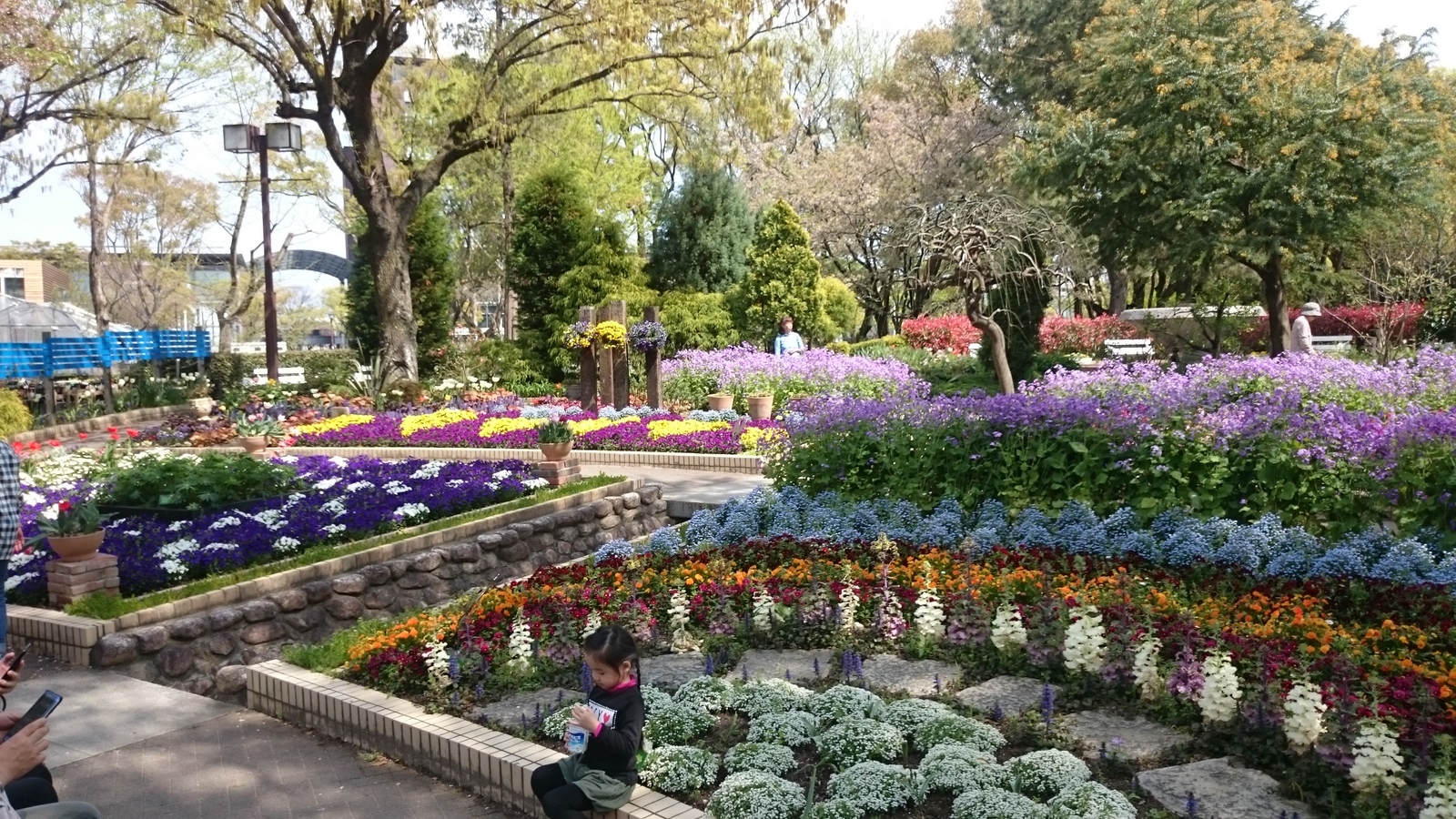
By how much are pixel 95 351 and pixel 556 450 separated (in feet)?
43.0

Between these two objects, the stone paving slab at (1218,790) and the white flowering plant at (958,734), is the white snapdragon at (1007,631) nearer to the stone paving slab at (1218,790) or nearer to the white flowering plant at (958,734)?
the white flowering plant at (958,734)

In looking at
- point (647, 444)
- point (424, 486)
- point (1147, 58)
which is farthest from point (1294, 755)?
point (1147, 58)

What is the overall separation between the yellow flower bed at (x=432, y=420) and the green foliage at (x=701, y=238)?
25.5 ft

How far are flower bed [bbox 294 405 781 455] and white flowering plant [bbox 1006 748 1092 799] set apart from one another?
28.5 feet

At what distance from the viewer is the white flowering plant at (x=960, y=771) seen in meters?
3.45

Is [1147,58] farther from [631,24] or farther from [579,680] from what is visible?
[579,680]

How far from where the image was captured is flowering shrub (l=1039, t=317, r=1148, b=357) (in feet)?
80.5

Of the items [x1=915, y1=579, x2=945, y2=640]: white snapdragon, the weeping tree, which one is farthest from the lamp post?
[x1=915, y1=579, x2=945, y2=640]: white snapdragon

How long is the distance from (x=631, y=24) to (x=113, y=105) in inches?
503

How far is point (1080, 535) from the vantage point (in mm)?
6188

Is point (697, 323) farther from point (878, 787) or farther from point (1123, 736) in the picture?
point (878, 787)

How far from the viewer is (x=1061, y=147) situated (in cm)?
1953

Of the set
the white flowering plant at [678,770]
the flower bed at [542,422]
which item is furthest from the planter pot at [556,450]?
the white flowering plant at [678,770]

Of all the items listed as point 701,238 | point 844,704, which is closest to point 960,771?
point 844,704
